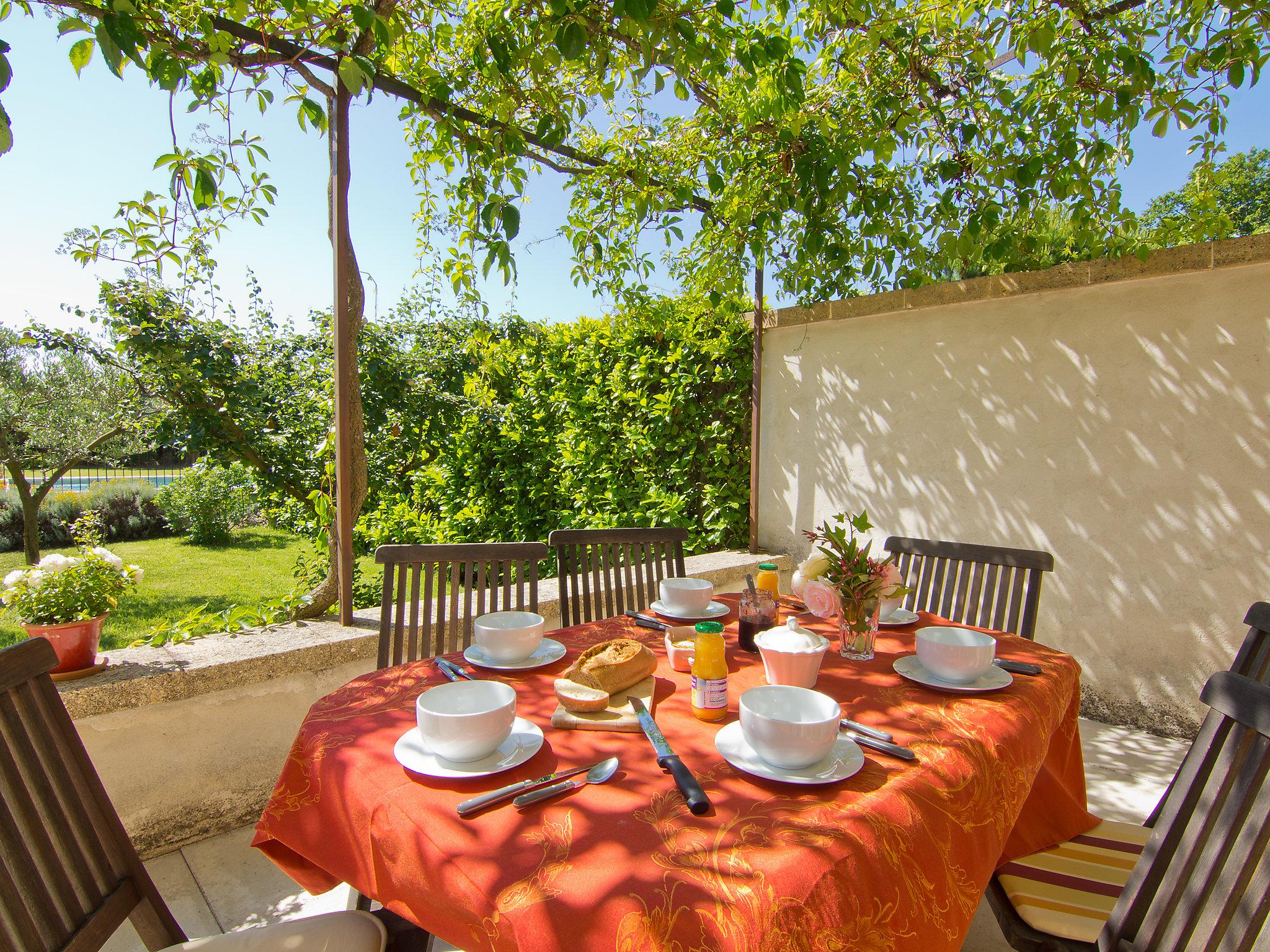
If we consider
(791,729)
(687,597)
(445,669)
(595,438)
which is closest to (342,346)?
(445,669)

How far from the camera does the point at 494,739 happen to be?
1052 millimetres

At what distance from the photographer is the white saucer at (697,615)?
1.87 m

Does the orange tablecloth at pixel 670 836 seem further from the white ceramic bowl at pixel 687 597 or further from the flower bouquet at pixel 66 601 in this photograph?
the flower bouquet at pixel 66 601

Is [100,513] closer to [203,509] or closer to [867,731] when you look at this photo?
[203,509]

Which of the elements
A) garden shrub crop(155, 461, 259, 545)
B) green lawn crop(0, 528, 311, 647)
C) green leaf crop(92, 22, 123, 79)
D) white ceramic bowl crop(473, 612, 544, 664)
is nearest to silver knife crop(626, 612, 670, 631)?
white ceramic bowl crop(473, 612, 544, 664)

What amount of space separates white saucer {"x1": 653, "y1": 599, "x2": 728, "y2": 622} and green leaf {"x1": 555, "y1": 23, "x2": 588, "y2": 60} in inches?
62.2

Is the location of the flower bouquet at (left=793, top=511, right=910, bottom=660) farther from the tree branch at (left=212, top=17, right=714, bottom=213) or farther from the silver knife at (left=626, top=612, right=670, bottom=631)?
the tree branch at (left=212, top=17, right=714, bottom=213)

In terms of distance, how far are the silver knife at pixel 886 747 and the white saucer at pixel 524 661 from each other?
2.25 feet

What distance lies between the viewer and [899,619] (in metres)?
1.92

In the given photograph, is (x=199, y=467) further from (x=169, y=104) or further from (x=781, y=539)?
(x=781, y=539)

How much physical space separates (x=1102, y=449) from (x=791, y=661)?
2.26 meters

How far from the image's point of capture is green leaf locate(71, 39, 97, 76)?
5.11 feet

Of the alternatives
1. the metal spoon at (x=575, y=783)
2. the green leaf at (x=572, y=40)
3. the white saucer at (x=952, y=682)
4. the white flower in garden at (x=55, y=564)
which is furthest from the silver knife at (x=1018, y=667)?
the white flower in garden at (x=55, y=564)

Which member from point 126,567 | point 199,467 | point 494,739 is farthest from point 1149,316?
point 199,467
